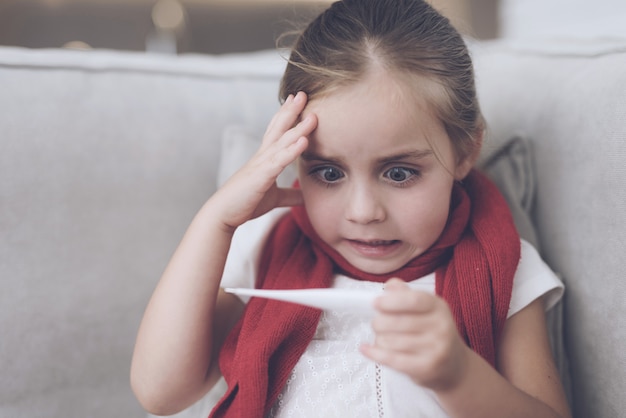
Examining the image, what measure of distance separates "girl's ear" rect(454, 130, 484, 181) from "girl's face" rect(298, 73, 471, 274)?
25mm

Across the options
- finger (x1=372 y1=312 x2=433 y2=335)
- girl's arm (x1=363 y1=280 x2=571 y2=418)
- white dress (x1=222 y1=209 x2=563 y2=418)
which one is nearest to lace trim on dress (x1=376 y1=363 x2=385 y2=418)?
white dress (x1=222 y1=209 x2=563 y2=418)

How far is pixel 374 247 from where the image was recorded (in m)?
0.76

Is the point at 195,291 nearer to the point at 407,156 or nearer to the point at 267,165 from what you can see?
the point at 267,165

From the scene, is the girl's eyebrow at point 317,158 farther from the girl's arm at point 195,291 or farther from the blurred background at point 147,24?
the blurred background at point 147,24

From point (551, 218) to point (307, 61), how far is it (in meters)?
0.45

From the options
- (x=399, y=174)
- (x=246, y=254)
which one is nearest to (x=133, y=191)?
(x=246, y=254)

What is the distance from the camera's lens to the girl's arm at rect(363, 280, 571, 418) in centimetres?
Result: 51

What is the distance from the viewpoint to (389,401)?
27.8 inches

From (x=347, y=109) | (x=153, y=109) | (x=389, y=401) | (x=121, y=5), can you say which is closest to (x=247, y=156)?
(x=153, y=109)

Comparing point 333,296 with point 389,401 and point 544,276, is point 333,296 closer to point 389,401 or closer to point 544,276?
point 389,401

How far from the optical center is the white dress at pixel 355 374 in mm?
706

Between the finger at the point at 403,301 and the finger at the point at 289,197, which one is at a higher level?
the finger at the point at 403,301

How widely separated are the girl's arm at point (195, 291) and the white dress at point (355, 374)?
0.44 ft

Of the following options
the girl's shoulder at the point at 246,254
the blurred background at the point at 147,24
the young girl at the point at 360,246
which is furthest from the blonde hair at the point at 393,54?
the blurred background at the point at 147,24
